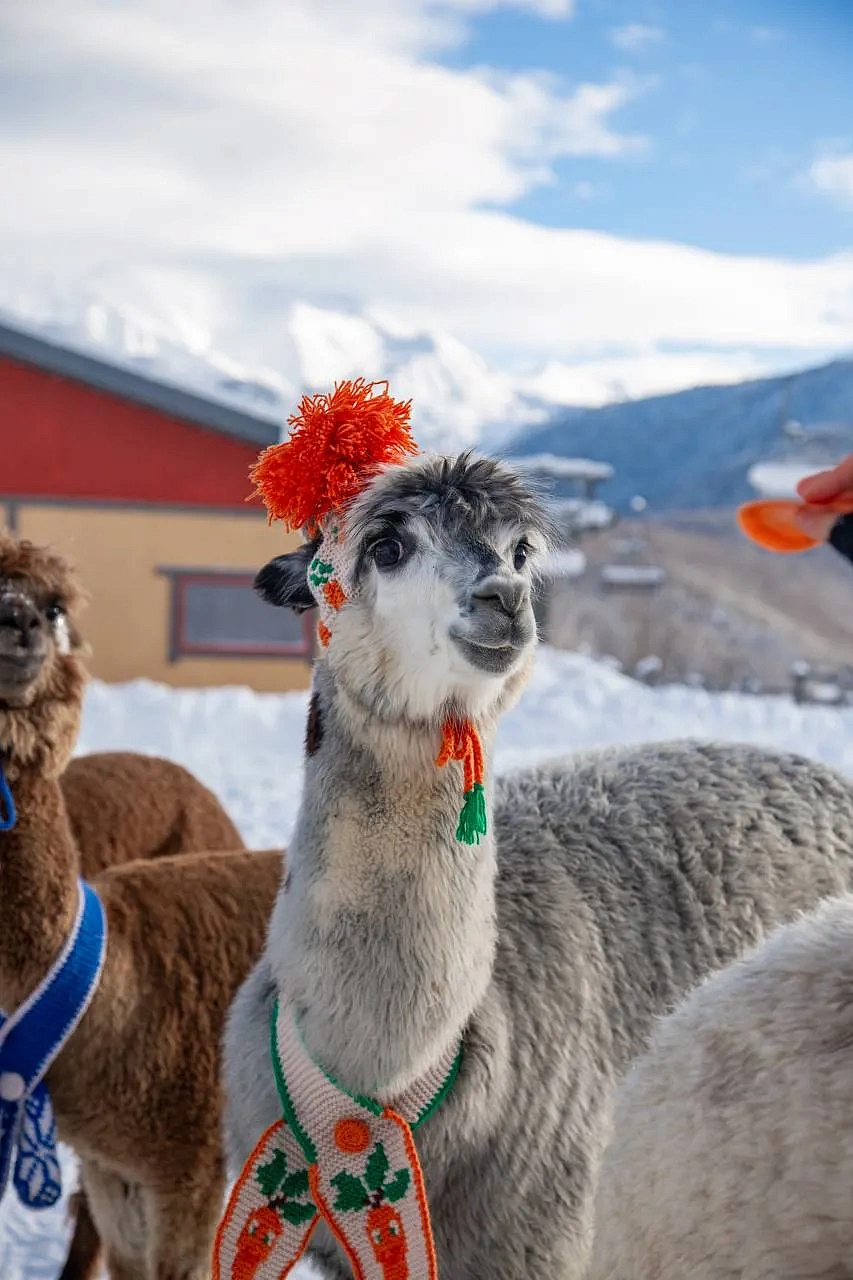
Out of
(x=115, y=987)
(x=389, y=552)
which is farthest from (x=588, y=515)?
(x=389, y=552)

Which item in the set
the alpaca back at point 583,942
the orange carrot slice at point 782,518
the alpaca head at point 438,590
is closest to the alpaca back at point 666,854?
the alpaca back at point 583,942

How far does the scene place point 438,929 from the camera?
195 centimetres

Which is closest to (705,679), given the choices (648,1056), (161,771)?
(161,771)

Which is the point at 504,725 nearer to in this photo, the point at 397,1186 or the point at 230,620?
the point at 230,620

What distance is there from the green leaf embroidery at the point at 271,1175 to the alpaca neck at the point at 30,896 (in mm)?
865

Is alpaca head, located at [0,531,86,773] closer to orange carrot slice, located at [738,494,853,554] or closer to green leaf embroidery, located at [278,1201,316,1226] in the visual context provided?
green leaf embroidery, located at [278,1201,316,1226]

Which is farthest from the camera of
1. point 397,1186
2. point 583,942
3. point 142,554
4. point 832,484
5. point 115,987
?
point 142,554

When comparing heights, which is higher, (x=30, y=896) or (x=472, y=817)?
(x=472, y=817)

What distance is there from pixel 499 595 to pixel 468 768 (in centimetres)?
31

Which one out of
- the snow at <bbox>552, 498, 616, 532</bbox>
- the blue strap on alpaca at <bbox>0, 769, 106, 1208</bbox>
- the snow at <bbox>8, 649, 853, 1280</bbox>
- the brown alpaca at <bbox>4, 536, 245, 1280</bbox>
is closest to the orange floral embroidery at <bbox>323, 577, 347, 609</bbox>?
the blue strap on alpaca at <bbox>0, 769, 106, 1208</bbox>

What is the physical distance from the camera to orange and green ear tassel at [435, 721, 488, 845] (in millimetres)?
1915

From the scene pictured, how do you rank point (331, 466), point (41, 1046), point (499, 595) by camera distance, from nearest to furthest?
1. point (499, 595)
2. point (331, 466)
3. point (41, 1046)

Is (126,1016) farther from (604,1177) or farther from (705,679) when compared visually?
(705,679)

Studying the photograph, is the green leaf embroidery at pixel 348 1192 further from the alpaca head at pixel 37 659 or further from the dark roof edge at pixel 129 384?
the dark roof edge at pixel 129 384
